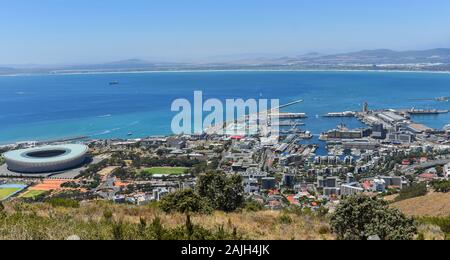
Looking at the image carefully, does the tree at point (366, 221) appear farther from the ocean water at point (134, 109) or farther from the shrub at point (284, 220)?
the ocean water at point (134, 109)

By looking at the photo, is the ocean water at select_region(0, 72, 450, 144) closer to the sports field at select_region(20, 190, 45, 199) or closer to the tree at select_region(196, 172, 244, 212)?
the sports field at select_region(20, 190, 45, 199)

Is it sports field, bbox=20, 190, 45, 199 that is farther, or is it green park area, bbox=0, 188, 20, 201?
green park area, bbox=0, 188, 20, 201

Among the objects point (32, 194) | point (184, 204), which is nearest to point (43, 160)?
point (32, 194)

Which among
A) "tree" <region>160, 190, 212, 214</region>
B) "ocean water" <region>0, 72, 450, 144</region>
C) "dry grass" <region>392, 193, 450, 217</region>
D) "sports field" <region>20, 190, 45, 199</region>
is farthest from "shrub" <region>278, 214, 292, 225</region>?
"ocean water" <region>0, 72, 450, 144</region>

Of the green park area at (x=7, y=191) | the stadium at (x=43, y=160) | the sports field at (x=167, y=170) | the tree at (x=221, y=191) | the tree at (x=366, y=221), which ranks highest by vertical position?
the tree at (x=366, y=221)

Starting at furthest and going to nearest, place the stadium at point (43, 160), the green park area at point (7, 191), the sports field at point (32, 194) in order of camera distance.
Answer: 1. the stadium at point (43, 160)
2. the green park area at point (7, 191)
3. the sports field at point (32, 194)

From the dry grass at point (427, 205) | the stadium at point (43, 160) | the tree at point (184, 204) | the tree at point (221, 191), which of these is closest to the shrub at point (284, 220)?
the tree at point (184, 204)
